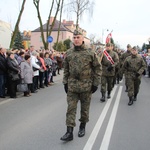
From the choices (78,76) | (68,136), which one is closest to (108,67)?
(78,76)

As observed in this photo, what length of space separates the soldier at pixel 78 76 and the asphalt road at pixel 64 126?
1.29ft

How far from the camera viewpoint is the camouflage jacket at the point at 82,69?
5.54m

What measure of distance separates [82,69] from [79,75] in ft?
0.42

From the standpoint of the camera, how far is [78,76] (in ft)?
18.4

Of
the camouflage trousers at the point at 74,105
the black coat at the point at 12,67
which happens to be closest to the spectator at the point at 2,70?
the black coat at the point at 12,67

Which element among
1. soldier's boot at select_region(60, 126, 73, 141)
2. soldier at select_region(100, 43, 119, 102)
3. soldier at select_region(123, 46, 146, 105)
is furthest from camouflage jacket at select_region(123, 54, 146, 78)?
soldier's boot at select_region(60, 126, 73, 141)

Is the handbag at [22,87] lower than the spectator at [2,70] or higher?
lower

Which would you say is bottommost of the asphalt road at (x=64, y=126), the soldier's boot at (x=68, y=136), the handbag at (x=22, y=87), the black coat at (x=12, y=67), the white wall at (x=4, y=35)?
the asphalt road at (x=64, y=126)

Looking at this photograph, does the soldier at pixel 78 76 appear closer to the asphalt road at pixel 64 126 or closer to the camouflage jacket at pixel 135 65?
the asphalt road at pixel 64 126

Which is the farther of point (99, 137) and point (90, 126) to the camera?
point (90, 126)

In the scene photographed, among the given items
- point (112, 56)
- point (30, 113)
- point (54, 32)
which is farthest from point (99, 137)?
point (54, 32)

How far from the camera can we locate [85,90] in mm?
5645

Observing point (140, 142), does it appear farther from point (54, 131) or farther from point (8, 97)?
point (8, 97)

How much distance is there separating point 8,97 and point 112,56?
399 cm
